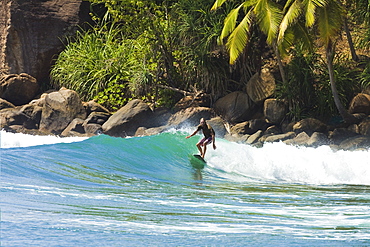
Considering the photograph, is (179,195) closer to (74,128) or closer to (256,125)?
(256,125)

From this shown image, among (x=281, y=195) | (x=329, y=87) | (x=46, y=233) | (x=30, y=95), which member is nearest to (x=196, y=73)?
(x=329, y=87)

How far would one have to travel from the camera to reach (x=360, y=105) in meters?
19.5

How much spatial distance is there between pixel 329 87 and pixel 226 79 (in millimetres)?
3821

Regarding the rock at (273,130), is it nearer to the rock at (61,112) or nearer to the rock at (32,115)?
the rock at (61,112)

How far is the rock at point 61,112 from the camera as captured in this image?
22656mm

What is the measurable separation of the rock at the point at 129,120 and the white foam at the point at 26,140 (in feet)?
4.42

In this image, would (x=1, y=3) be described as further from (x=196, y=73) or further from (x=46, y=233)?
(x=46, y=233)

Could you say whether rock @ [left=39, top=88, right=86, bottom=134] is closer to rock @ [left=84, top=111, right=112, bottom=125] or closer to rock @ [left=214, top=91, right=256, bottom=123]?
rock @ [left=84, top=111, right=112, bottom=125]

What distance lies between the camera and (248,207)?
9.00m

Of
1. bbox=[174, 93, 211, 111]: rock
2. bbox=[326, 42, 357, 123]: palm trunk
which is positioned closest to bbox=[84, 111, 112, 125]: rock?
bbox=[174, 93, 211, 111]: rock

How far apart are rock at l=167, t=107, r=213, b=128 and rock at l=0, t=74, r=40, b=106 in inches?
288

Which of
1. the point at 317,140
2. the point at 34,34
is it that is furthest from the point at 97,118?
the point at 317,140

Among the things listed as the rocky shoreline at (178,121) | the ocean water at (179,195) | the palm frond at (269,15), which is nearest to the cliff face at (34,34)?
the rocky shoreline at (178,121)

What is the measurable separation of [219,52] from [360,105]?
5.29 m
